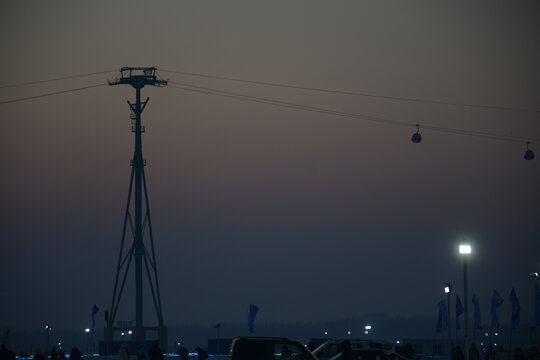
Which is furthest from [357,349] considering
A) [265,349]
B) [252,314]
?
[252,314]

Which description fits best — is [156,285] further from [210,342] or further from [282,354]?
[282,354]

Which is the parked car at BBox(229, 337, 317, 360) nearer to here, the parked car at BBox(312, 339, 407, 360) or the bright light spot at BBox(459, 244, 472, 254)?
the parked car at BBox(312, 339, 407, 360)

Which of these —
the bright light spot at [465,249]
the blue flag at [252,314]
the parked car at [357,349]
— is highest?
the bright light spot at [465,249]

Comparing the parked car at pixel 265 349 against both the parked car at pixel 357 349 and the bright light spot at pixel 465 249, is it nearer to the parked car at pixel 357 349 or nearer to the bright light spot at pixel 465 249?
the parked car at pixel 357 349

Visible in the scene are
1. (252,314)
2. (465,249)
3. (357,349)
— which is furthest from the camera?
(252,314)

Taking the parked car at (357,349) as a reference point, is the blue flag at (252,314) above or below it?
above

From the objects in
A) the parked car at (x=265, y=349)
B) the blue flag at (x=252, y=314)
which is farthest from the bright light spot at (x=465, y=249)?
the blue flag at (x=252, y=314)

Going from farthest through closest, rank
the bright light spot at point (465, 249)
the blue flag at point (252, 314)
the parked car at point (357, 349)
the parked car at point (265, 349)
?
the blue flag at point (252, 314) → the bright light spot at point (465, 249) → the parked car at point (357, 349) → the parked car at point (265, 349)

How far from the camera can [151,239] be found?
279 feet

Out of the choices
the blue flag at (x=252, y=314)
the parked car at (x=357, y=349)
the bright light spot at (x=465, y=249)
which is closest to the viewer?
the parked car at (x=357, y=349)

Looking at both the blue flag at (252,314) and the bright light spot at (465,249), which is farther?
the blue flag at (252,314)

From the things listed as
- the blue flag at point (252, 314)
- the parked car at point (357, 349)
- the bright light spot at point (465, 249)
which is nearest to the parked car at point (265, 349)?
the parked car at point (357, 349)

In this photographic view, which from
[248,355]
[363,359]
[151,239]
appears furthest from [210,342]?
[248,355]

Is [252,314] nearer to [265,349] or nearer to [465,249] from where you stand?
[465,249]
